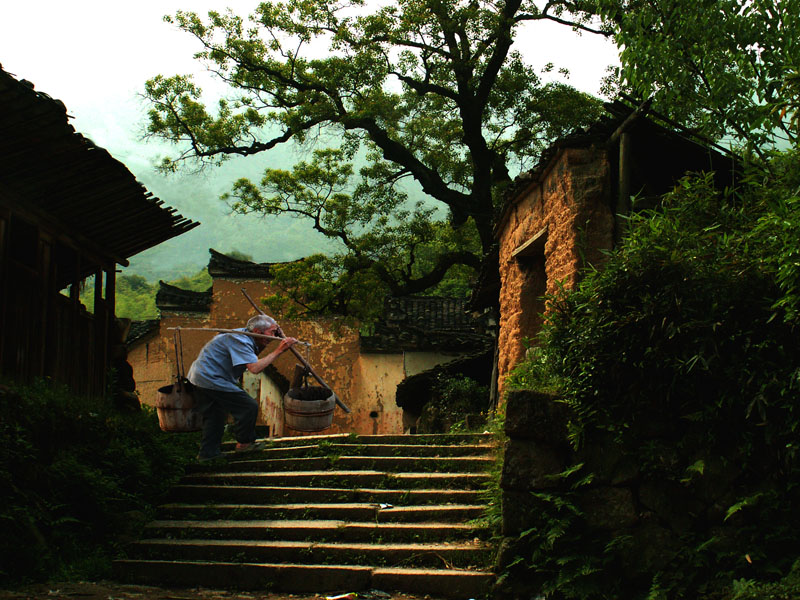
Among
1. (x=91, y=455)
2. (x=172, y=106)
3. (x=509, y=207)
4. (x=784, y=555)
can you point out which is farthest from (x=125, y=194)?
(x=172, y=106)

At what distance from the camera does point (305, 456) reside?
7.73 m

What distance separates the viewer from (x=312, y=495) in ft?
22.2

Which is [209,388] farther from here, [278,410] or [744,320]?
[278,410]

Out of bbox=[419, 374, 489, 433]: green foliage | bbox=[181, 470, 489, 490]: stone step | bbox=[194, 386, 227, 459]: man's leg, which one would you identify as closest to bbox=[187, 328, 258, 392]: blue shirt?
bbox=[194, 386, 227, 459]: man's leg

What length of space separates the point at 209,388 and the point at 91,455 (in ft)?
4.21

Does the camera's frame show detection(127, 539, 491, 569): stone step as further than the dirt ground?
Yes

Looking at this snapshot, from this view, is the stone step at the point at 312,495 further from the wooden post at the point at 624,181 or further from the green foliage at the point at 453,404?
the green foliage at the point at 453,404

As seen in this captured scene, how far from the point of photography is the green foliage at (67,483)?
214 inches

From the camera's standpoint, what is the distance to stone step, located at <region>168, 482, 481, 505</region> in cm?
645

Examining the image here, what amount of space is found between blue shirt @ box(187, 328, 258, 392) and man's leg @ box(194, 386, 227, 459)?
0.36 feet

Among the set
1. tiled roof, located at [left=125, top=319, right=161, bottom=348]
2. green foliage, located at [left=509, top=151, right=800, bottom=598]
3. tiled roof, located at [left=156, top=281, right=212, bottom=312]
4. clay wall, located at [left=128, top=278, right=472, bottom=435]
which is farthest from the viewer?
tiled roof, located at [left=156, top=281, right=212, bottom=312]

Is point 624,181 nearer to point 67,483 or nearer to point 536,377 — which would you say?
point 536,377

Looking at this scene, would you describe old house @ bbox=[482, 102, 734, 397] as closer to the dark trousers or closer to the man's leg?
the dark trousers

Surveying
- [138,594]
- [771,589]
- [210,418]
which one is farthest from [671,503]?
[210,418]
